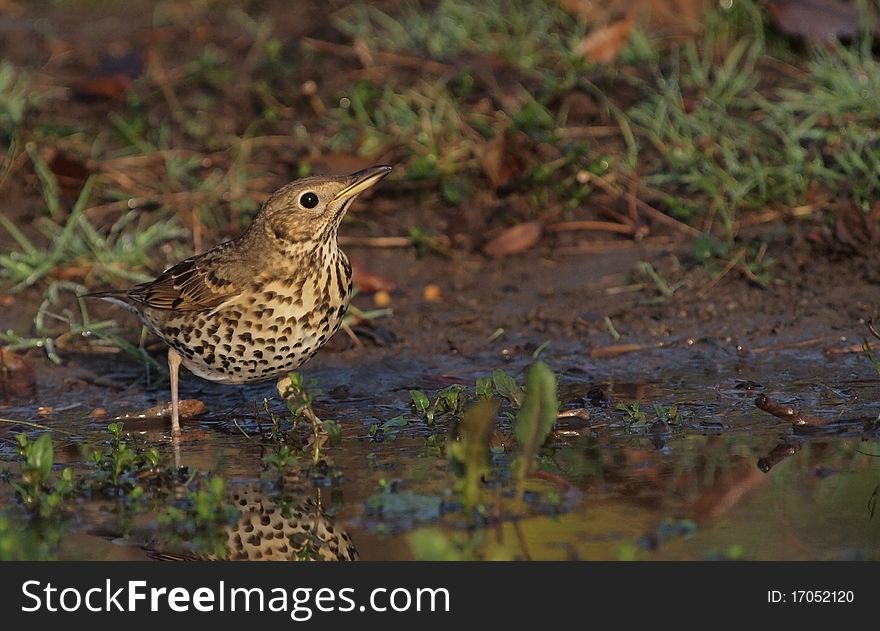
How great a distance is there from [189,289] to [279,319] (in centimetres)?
73

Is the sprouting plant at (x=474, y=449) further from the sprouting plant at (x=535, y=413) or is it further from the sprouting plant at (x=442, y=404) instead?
the sprouting plant at (x=442, y=404)

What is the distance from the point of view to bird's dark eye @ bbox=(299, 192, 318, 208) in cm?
719

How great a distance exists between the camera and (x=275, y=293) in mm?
7047

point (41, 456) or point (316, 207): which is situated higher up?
point (316, 207)

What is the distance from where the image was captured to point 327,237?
7219 millimetres

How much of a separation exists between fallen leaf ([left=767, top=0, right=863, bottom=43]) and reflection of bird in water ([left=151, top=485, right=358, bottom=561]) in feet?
20.5

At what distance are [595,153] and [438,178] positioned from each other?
3.58 ft

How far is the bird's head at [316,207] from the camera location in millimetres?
7152

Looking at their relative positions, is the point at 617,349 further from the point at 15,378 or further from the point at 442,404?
the point at 15,378

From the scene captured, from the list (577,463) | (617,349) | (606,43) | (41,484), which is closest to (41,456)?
(41,484)

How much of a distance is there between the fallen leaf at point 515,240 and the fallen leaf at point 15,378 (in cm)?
303

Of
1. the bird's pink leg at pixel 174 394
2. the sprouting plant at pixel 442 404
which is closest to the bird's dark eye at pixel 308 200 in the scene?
the sprouting plant at pixel 442 404

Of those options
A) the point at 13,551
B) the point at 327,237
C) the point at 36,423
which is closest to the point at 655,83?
the point at 327,237

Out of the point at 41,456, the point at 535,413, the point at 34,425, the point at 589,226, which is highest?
the point at 589,226
